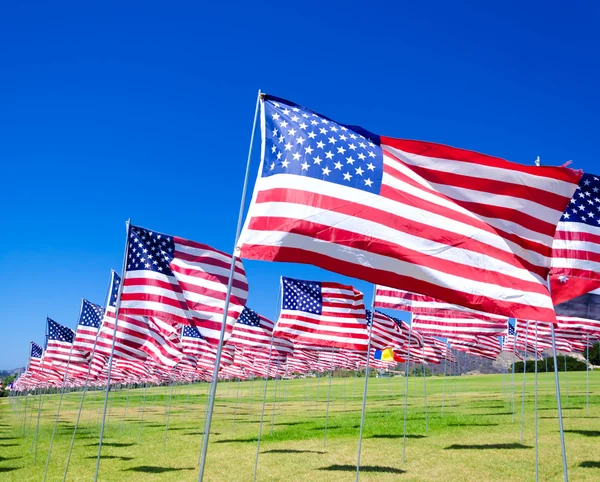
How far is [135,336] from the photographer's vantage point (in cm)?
2083

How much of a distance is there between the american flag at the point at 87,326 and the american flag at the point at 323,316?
34.8ft

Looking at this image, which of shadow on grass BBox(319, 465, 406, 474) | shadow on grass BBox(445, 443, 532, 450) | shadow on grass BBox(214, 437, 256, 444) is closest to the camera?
shadow on grass BBox(319, 465, 406, 474)

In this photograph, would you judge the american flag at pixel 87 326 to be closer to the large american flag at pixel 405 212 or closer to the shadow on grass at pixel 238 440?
the shadow on grass at pixel 238 440

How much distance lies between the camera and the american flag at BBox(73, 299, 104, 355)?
2619 cm

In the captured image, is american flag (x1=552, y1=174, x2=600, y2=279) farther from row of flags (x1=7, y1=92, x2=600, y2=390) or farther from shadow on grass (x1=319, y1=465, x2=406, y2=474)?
shadow on grass (x1=319, y1=465, x2=406, y2=474)

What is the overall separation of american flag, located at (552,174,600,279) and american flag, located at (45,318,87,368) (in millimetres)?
27724

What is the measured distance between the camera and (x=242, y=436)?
30.2m

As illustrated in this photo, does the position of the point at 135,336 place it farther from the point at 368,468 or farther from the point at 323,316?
the point at 368,468

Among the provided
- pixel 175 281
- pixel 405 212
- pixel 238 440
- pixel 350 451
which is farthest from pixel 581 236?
pixel 238 440

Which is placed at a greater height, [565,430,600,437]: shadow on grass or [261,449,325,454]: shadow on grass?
[565,430,600,437]: shadow on grass

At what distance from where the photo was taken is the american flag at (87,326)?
2619cm

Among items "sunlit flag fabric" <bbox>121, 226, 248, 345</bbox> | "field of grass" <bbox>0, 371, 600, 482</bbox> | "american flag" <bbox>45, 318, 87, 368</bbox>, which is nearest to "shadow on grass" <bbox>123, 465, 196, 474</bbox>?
"field of grass" <bbox>0, 371, 600, 482</bbox>

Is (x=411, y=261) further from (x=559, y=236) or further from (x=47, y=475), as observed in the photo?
(x=47, y=475)

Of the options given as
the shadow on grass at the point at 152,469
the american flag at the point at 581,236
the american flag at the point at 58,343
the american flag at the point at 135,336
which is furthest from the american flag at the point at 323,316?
the american flag at the point at 58,343
